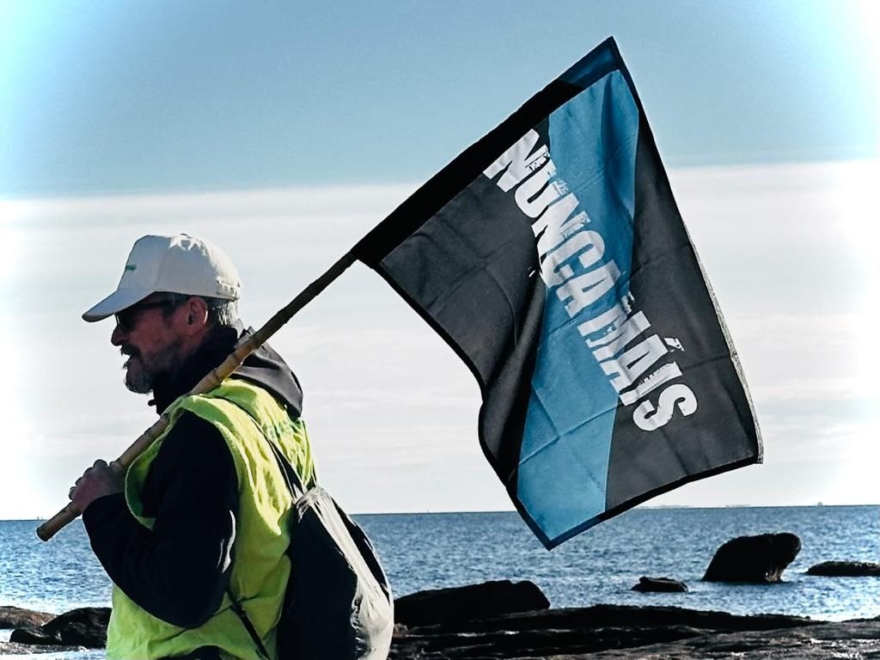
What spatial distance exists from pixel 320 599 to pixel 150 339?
74cm

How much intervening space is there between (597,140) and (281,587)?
5.51 ft

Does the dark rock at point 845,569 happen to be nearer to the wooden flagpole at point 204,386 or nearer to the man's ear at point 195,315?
the wooden flagpole at point 204,386

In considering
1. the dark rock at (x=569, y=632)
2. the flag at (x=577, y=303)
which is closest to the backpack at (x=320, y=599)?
the flag at (x=577, y=303)

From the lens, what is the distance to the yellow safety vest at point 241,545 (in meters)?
3.60

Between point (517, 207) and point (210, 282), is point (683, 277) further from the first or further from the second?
point (210, 282)

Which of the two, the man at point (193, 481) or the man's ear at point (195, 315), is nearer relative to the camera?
the man at point (193, 481)

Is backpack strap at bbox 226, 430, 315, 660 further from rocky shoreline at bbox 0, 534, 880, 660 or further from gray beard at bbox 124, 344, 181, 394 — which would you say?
rocky shoreline at bbox 0, 534, 880, 660

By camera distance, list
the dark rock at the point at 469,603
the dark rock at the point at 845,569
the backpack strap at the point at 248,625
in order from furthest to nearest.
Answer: the dark rock at the point at 845,569 < the dark rock at the point at 469,603 < the backpack strap at the point at 248,625

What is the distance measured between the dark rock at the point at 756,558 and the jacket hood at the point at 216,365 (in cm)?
4898

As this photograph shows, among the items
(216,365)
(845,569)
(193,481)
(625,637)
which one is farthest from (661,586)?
(193,481)

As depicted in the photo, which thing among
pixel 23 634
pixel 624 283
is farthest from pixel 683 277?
pixel 23 634

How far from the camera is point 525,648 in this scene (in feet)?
75.4

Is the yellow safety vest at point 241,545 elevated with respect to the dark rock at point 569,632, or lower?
elevated

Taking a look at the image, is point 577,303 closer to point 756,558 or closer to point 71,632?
point 71,632
